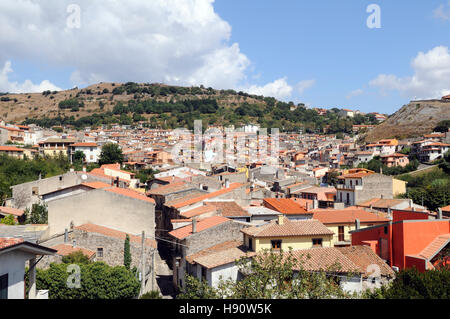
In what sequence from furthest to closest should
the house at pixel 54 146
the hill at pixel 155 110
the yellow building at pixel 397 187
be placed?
the hill at pixel 155 110 → the house at pixel 54 146 → the yellow building at pixel 397 187

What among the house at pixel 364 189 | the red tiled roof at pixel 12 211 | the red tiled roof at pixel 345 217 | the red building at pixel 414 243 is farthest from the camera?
the house at pixel 364 189

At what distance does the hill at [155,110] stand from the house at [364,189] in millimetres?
90154

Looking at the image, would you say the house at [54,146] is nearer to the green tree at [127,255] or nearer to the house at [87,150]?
the house at [87,150]

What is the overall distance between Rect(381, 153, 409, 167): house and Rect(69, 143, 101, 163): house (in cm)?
5282

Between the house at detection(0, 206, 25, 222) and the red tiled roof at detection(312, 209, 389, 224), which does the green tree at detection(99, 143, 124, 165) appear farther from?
the red tiled roof at detection(312, 209, 389, 224)

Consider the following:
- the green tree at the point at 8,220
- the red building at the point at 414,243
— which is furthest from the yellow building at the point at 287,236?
the green tree at the point at 8,220

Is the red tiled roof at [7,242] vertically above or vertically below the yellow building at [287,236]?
above

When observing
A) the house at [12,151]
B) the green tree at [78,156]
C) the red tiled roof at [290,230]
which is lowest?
the red tiled roof at [290,230]

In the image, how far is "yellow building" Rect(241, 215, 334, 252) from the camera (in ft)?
70.9

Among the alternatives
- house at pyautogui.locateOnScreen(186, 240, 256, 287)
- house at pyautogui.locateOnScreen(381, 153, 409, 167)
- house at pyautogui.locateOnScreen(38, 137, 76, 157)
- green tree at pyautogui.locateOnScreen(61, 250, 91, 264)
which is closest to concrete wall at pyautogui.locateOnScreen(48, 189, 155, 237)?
green tree at pyautogui.locateOnScreen(61, 250, 91, 264)

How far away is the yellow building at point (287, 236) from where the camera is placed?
2162 centimetres
